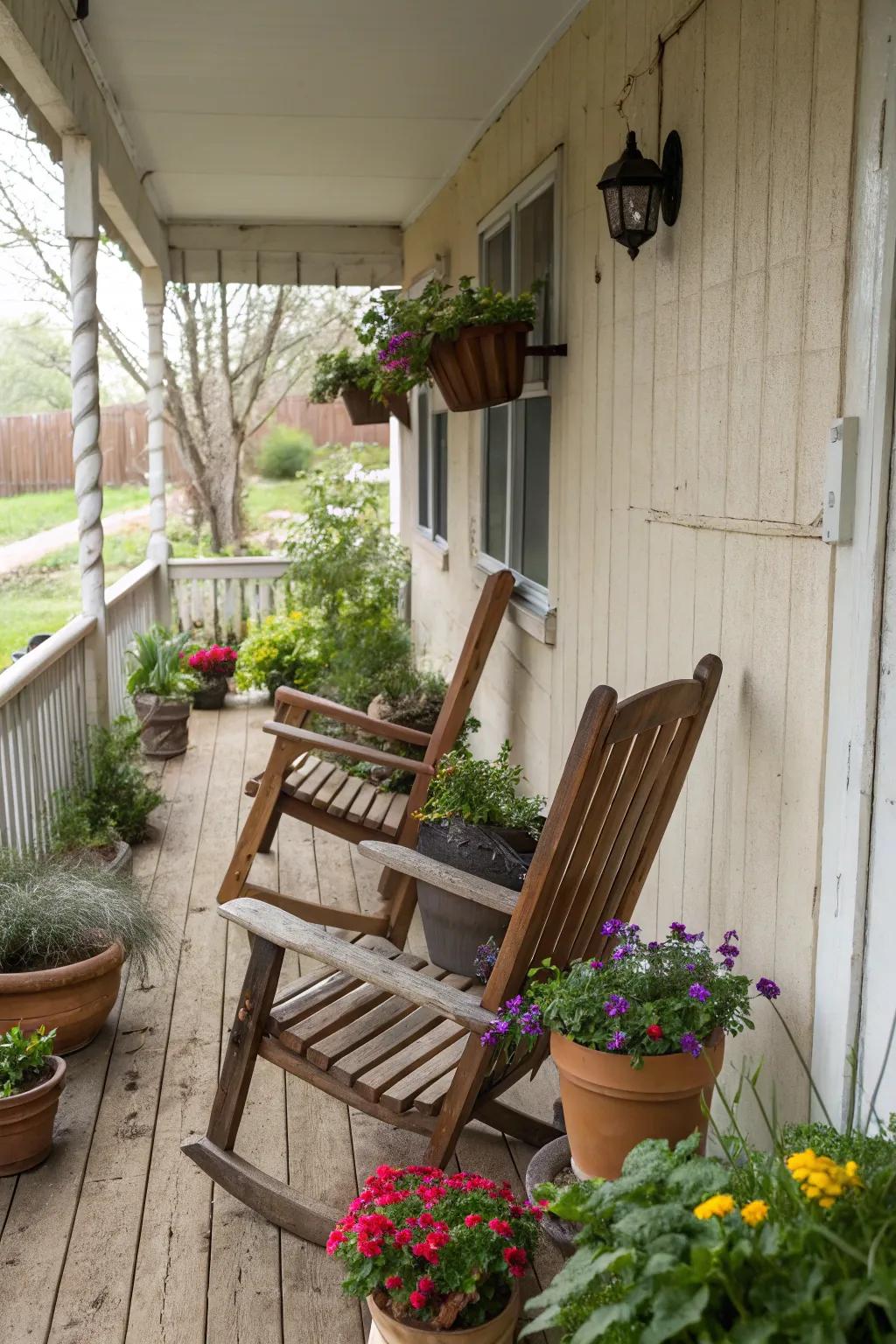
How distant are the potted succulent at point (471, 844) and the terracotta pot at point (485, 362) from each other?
1.05m

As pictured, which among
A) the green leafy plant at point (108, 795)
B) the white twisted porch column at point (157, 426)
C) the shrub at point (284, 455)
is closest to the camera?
the green leafy plant at point (108, 795)

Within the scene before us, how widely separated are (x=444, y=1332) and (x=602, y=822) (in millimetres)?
780

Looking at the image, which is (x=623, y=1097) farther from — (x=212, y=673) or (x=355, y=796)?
(x=212, y=673)

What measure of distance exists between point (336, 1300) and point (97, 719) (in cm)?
286

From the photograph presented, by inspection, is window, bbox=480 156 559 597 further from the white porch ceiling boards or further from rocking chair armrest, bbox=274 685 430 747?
rocking chair armrest, bbox=274 685 430 747

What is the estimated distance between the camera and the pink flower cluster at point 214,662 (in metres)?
6.79

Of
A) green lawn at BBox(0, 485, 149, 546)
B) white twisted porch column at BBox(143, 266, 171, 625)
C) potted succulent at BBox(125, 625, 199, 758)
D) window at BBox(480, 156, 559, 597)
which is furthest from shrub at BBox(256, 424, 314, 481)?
window at BBox(480, 156, 559, 597)

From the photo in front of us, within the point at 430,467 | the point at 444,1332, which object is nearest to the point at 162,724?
the point at 430,467

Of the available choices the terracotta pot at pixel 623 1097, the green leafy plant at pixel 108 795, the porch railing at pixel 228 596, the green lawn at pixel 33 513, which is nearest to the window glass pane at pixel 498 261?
the green leafy plant at pixel 108 795

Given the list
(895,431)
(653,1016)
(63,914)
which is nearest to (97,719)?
(63,914)

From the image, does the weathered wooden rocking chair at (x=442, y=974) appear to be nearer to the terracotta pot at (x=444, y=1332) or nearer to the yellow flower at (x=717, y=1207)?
the terracotta pot at (x=444, y=1332)

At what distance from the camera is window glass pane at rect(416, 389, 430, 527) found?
21.2 ft

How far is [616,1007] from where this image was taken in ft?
5.88

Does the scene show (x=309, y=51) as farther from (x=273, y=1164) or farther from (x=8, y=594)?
(x=8, y=594)
